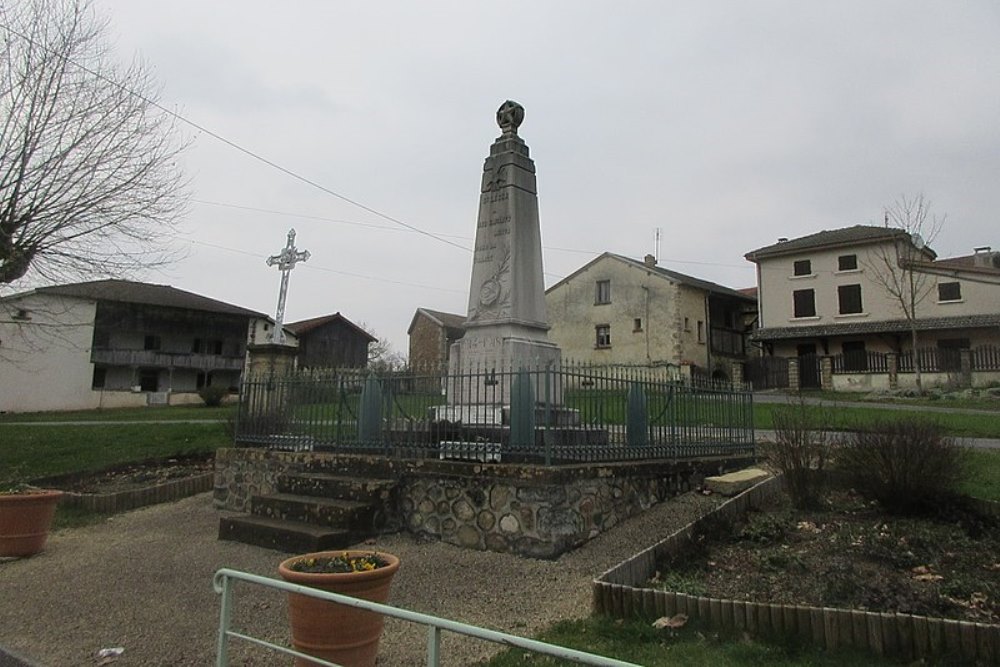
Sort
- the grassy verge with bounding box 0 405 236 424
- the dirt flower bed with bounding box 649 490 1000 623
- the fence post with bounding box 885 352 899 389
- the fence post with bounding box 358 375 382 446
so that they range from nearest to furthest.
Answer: the dirt flower bed with bounding box 649 490 1000 623 < the fence post with bounding box 358 375 382 446 < the grassy verge with bounding box 0 405 236 424 < the fence post with bounding box 885 352 899 389

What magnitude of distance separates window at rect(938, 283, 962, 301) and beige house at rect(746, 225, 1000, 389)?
0.04 m

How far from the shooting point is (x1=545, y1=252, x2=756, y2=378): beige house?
106 feet

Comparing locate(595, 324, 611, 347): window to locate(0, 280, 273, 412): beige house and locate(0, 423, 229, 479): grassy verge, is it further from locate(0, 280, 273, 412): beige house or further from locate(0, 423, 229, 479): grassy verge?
locate(0, 423, 229, 479): grassy verge

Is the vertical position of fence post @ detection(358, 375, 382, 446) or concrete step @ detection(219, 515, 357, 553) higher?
fence post @ detection(358, 375, 382, 446)

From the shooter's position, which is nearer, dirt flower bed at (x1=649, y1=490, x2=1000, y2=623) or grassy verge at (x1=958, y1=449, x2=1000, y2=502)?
dirt flower bed at (x1=649, y1=490, x2=1000, y2=623)

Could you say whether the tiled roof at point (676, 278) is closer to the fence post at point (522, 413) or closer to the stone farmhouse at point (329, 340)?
the stone farmhouse at point (329, 340)

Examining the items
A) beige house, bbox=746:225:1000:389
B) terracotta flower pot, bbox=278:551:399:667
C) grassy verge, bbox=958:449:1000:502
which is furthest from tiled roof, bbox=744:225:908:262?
terracotta flower pot, bbox=278:551:399:667

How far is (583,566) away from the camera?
18.5ft

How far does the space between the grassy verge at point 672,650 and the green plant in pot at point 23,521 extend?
5.81 meters

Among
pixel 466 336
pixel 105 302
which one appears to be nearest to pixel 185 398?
pixel 105 302

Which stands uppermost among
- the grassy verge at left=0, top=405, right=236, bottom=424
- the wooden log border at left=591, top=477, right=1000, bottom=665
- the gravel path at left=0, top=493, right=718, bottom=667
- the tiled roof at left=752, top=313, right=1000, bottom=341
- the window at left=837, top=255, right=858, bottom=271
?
the window at left=837, top=255, right=858, bottom=271

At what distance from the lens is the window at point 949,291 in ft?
91.2

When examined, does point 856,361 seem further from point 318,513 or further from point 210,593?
point 210,593

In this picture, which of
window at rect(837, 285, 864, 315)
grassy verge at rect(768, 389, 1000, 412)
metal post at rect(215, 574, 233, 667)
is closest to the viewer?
metal post at rect(215, 574, 233, 667)
